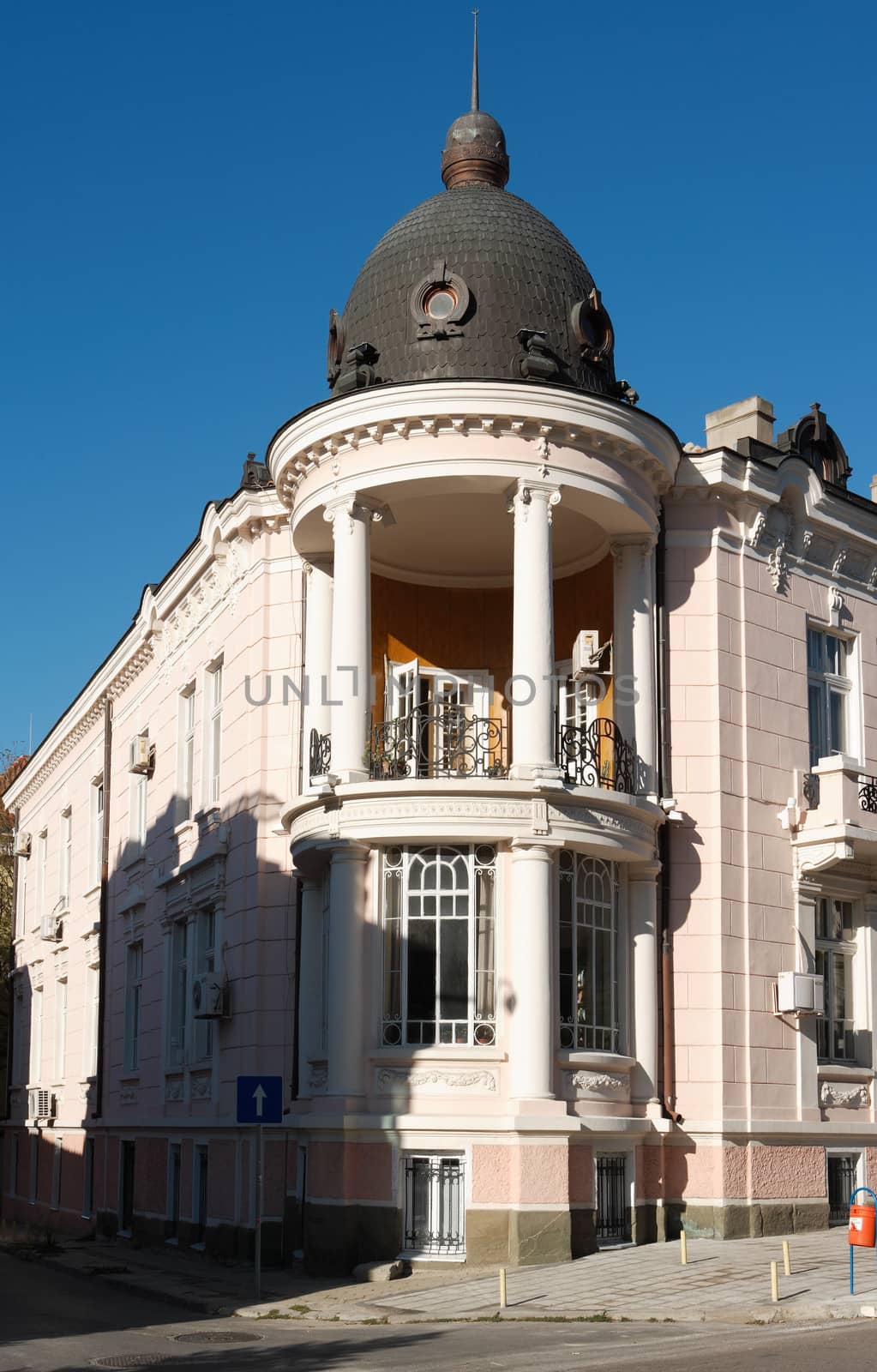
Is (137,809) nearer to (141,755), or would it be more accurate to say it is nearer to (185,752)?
(141,755)

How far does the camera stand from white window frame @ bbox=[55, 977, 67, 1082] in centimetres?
3928

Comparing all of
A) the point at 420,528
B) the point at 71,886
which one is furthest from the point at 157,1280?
the point at 71,886

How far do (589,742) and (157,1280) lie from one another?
9041 mm

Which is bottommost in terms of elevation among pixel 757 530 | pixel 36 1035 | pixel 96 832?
pixel 36 1035

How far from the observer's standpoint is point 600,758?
75.2 ft

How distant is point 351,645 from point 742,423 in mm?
8034

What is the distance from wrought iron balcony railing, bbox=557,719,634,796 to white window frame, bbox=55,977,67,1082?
2050cm

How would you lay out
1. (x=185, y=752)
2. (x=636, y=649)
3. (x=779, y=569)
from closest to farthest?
(x=636, y=649) → (x=779, y=569) → (x=185, y=752)

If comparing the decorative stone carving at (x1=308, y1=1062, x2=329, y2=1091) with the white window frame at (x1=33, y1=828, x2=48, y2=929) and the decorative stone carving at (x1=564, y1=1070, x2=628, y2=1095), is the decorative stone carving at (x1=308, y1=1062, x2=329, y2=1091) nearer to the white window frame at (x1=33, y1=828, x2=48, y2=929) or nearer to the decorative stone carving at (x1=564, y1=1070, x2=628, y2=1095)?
the decorative stone carving at (x1=564, y1=1070, x2=628, y2=1095)

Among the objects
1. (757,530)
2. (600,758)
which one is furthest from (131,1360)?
(757,530)

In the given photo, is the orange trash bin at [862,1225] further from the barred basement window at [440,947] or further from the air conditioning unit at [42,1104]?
the air conditioning unit at [42,1104]

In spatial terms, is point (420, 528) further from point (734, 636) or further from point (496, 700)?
point (734, 636)

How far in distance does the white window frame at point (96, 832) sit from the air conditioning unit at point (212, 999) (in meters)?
12.1

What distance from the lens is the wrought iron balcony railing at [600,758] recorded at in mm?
22297
